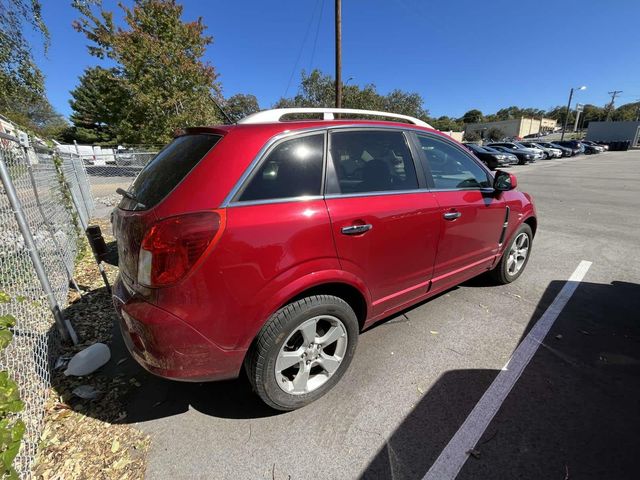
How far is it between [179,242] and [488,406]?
7.17ft

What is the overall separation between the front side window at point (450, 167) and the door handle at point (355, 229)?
36.0 inches

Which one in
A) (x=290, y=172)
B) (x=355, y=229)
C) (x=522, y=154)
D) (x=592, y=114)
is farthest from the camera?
(x=592, y=114)

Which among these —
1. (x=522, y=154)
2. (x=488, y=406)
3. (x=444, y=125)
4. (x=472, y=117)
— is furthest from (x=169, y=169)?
(x=472, y=117)

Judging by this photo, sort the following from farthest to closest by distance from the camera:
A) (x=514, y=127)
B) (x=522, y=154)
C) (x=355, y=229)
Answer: (x=514, y=127) → (x=522, y=154) → (x=355, y=229)

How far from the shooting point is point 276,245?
5.92 ft

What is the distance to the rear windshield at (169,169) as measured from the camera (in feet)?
6.12

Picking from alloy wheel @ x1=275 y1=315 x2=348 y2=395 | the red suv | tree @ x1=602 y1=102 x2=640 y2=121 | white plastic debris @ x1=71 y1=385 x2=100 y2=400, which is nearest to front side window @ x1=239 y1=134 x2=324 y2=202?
the red suv

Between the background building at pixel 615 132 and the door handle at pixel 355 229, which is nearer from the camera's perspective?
the door handle at pixel 355 229

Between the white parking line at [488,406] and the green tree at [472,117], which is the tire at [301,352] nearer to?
the white parking line at [488,406]

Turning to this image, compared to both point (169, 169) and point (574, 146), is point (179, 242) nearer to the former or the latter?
point (169, 169)

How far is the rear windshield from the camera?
187 centimetres

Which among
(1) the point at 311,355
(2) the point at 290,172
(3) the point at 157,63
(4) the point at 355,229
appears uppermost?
(3) the point at 157,63

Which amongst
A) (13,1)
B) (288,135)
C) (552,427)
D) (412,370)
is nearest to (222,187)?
(288,135)

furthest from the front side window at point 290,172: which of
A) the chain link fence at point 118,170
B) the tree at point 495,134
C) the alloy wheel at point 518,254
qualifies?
the tree at point 495,134
